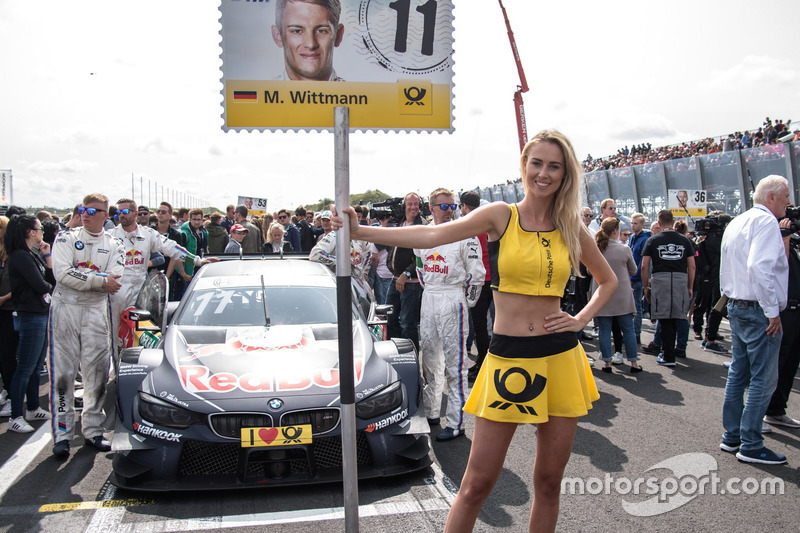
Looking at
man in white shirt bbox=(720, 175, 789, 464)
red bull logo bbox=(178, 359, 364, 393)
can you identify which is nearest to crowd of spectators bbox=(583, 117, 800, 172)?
man in white shirt bbox=(720, 175, 789, 464)

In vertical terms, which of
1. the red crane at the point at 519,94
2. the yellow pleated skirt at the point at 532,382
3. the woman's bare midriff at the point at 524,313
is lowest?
the yellow pleated skirt at the point at 532,382

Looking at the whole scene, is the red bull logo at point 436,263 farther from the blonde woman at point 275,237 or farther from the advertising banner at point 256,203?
the advertising banner at point 256,203

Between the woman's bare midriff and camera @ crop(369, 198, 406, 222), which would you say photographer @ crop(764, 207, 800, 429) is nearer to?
camera @ crop(369, 198, 406, 222)

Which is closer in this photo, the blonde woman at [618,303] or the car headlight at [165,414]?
the car headlight at [165,414]

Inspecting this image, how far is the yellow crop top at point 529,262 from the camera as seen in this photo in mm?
2789

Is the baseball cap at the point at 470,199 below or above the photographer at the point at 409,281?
above

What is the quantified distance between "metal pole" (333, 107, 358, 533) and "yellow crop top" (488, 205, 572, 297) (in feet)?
2.36

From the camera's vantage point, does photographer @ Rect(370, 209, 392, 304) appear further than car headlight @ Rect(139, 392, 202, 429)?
Yes

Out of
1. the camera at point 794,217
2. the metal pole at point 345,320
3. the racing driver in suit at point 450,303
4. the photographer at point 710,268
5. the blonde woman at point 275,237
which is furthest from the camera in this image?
the blonde woman at point 275,237

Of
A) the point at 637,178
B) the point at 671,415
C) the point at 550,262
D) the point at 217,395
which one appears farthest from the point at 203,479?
the point at 637,178

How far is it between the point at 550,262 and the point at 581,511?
1.97 m

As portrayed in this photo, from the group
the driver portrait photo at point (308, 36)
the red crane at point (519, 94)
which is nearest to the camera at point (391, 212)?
the driver portrait photo at point (308, 36)

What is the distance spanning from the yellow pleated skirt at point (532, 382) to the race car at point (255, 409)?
5.50 feet

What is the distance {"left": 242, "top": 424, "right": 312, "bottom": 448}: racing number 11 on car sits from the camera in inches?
159
